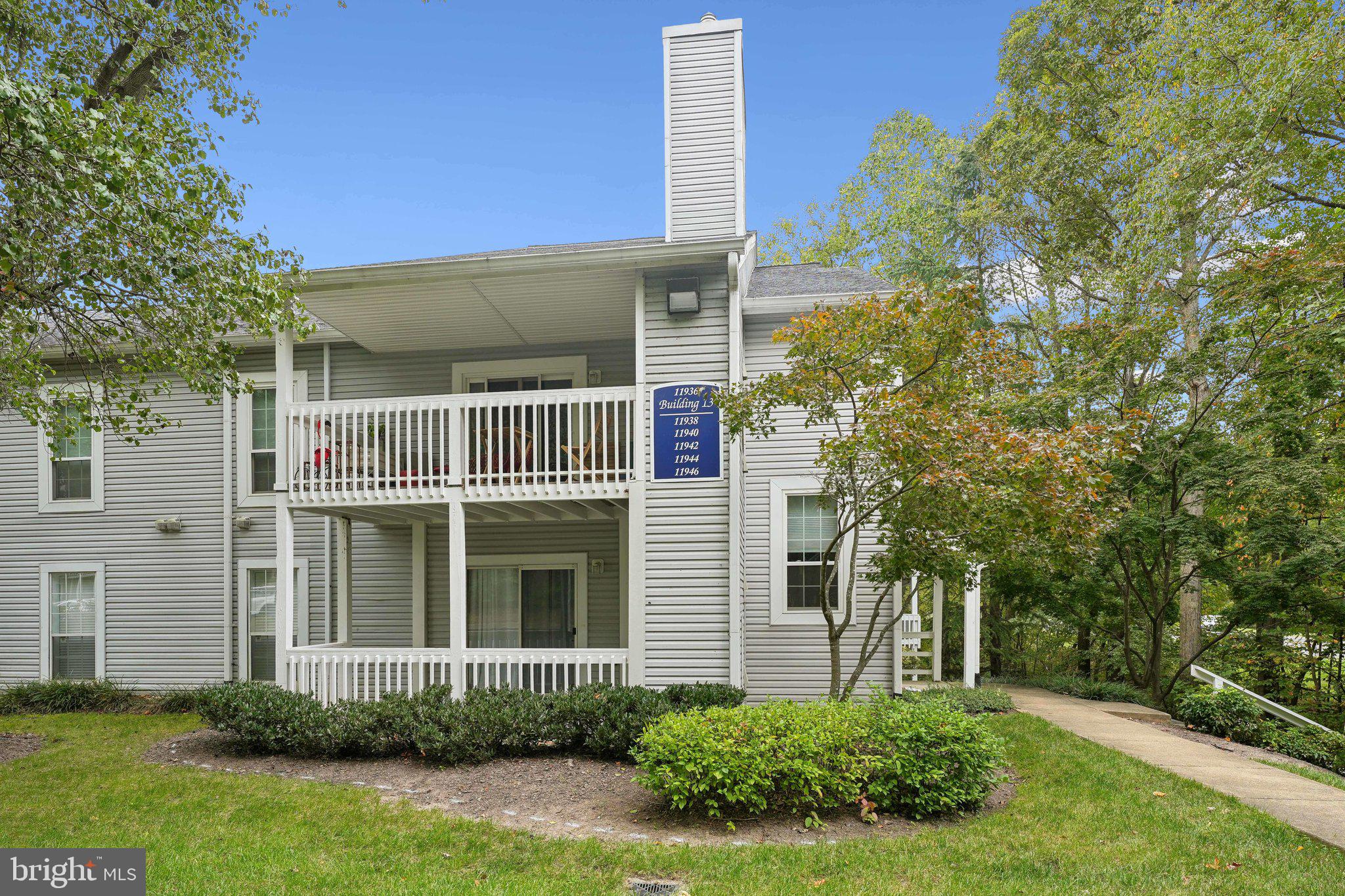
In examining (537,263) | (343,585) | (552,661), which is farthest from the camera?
(343,585)

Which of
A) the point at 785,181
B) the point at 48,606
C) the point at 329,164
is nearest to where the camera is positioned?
the point at 48,606

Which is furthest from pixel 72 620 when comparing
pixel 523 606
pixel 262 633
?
pixel 523 606

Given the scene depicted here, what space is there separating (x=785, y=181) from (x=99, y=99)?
76.2 ft

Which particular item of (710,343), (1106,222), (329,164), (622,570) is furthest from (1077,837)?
(329,164)

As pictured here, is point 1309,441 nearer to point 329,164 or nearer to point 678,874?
point 678,874

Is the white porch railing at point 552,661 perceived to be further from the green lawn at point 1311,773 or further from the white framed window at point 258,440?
the green lawn at point 1311,773

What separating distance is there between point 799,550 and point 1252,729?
18.3 ft

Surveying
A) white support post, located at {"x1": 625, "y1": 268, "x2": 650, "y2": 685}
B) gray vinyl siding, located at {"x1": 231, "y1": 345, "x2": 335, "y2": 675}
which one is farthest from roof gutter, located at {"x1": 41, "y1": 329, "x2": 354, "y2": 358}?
white support post, located at {"x1": 625, "y1": 268, "x2": 650, "y2": 685}

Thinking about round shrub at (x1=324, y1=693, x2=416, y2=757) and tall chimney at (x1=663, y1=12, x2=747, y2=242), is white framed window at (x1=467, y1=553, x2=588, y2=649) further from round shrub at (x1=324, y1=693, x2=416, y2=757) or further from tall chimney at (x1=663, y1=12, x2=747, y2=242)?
tall chimney at (x1=663, y1=12, x2=747, y2=242)

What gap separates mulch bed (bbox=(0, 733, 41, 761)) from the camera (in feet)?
28.8

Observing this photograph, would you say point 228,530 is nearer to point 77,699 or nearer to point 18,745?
point 77,699

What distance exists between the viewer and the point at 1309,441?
10.9 meters

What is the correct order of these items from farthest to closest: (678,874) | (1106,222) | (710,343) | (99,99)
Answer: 1. (1106,222)
2. (710,343)
3. (99,99)
4. (678,874)

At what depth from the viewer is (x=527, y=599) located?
458 inches
